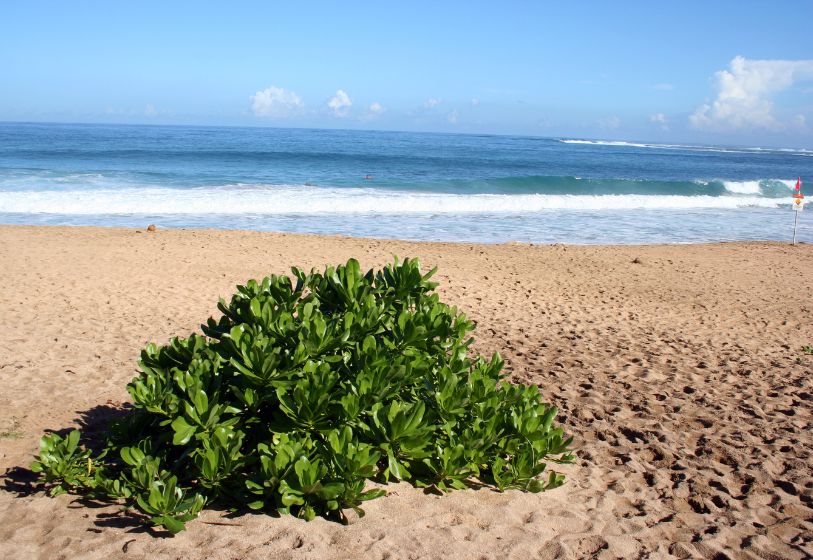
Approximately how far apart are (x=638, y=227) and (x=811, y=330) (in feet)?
38.3

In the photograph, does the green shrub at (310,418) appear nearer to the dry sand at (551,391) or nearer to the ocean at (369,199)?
the dry sand at (551,391)

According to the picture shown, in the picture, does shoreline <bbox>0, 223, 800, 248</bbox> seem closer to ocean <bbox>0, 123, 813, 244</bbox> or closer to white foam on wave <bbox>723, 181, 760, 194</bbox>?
ocean <bbox>0, 123, 813, 244</bbox>

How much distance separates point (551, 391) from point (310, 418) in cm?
285

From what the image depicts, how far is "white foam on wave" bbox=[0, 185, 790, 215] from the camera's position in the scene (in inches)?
762

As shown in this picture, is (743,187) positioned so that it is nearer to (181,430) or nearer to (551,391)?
(551,391)

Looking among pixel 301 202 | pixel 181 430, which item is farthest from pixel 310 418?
pixel 301 202

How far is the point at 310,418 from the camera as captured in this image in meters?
3.21

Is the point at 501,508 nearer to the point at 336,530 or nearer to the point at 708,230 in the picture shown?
the point at 336,530

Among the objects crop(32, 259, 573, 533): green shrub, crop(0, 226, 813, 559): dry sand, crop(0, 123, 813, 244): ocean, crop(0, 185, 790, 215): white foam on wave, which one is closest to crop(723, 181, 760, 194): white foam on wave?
crop(0, 123, 813, 244): ocean

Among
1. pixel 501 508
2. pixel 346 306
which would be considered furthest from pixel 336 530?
pixel 346 306

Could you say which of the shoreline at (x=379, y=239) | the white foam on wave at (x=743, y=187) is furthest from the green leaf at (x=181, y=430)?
the white foam on wave at (x=743, y=187)

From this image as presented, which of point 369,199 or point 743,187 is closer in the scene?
point 369,199

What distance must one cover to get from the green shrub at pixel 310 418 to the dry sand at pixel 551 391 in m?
0.14

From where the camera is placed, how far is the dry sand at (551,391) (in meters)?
3.18
